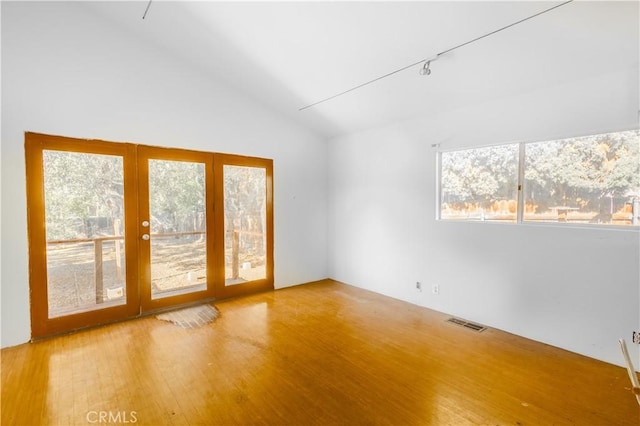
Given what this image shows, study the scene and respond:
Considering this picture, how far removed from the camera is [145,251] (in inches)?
150

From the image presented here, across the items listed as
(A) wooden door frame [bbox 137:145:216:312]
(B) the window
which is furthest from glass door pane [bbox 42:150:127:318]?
(B) the window

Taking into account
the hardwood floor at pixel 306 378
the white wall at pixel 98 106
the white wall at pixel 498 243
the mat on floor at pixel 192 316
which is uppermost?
the white wall at pixel 98 106

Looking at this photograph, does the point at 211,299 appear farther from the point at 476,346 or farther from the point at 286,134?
the point at 476,346

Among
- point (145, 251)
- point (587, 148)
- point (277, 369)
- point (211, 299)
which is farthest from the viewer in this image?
point (211, 299)

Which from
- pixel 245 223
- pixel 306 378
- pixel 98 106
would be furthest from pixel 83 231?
pixel 306 378

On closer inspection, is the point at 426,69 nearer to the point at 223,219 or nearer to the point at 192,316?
the point at 223,219

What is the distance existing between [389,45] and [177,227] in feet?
11.5

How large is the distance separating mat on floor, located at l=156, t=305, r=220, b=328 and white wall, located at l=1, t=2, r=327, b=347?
130cm

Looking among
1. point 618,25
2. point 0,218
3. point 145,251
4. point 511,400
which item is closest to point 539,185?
point 618,25

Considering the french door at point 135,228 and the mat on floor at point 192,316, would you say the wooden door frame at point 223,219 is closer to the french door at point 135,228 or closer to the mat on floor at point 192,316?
the french door at point 135,228

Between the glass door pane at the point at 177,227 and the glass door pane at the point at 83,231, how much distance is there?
0.37 metres

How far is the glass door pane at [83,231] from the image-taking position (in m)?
3.21

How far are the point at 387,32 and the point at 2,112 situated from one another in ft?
12.9

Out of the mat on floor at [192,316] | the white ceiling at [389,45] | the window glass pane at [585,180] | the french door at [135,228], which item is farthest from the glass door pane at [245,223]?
the window glass pane at [585,180]
